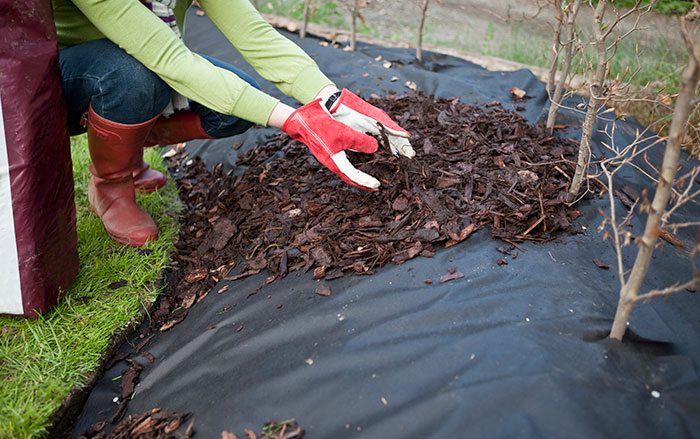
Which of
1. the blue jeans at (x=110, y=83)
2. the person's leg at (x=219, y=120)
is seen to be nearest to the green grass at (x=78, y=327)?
the person's leg at (x=219, y=120)

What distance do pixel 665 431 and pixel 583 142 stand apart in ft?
3.46

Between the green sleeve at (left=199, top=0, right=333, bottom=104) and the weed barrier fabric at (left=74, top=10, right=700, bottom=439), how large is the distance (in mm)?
884

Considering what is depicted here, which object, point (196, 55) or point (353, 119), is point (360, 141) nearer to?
point (353, 119)

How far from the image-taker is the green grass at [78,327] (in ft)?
5.52

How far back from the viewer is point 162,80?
2174 mm

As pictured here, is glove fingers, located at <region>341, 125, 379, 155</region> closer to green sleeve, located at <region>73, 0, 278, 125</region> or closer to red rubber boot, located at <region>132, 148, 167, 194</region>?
green sleeve, located at <region>73, 0, 278, 125</region>

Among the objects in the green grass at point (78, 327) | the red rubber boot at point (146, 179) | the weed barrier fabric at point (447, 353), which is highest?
the weed barrier fabric at point (447, 353)

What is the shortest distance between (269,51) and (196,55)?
Answer: 368 mm

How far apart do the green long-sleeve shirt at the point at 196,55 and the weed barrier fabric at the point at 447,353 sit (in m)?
0.70

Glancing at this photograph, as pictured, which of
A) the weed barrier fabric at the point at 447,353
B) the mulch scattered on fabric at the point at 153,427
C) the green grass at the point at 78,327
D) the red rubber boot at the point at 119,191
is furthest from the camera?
the red rubber boot at the point at 119,191

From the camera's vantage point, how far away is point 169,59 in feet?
6.50

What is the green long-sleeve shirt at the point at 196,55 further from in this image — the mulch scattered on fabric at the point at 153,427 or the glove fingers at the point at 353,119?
the mulch scattered on fabric at the point at 153,427

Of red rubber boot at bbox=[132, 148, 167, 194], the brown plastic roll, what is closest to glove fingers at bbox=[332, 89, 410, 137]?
the brown plastic roll

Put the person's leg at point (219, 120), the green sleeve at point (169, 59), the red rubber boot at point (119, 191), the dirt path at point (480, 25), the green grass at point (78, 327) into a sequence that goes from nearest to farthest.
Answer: the green grass at point (78, 327) → the green sleeve at point (169, 59) → the red rubber boot at point (119, 191) → the person's leg at point (219, 120) → the dirt path at point (480, 25)
